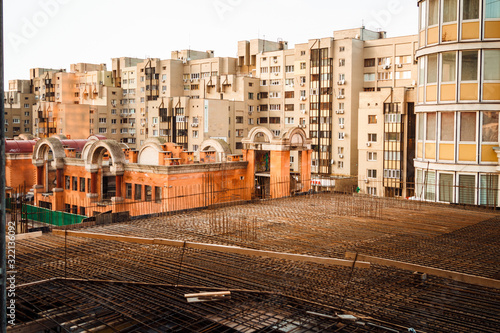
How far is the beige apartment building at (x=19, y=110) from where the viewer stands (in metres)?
80.4

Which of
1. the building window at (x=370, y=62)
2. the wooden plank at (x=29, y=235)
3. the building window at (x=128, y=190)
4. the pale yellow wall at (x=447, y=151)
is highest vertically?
the building window at (x=370, y=62)

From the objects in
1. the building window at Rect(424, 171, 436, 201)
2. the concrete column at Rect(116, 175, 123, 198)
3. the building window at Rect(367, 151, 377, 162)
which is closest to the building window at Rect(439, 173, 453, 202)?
the building window at Rect(424, 171, 436, 201)

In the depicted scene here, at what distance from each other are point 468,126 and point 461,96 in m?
0.88

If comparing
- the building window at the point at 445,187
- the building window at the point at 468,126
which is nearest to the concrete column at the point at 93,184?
the building window at the point at 445,187

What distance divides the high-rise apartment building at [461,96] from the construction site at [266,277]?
1.53 m

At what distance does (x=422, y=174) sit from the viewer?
15.6 meters

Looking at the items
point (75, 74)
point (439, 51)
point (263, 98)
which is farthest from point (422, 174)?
point (75, 74)

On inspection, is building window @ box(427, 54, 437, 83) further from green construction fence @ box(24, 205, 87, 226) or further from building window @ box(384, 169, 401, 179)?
building window @ box(384, 169, 401, 179)

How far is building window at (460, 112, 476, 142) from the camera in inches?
556

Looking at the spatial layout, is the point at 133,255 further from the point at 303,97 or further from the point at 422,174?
the point at 303,97

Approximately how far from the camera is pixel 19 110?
82562 mm

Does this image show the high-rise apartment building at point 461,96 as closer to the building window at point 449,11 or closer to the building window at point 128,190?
the building window at point 449,11

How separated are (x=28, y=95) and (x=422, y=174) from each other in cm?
8225

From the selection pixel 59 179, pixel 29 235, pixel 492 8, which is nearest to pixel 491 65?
pixel 492 8
